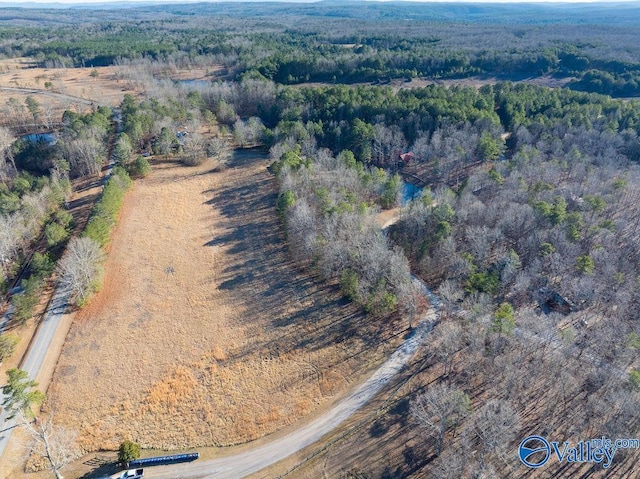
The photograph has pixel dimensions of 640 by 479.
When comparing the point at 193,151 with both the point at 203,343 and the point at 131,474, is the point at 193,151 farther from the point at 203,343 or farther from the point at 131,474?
the point at 131,474

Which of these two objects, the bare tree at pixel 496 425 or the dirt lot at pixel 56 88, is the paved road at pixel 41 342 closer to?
the bare tree at pixel 496 425

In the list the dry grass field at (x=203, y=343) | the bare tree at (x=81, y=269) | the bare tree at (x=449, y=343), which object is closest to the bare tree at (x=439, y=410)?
the bare tree at (x=449, y=343)

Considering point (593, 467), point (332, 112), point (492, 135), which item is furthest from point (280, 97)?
point (593, 467)

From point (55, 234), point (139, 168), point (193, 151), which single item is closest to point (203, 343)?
point (55, 234)

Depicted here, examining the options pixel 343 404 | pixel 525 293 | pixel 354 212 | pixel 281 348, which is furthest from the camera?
pixel 354 212

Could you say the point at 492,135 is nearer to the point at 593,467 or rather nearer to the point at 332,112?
the point at 332,112
